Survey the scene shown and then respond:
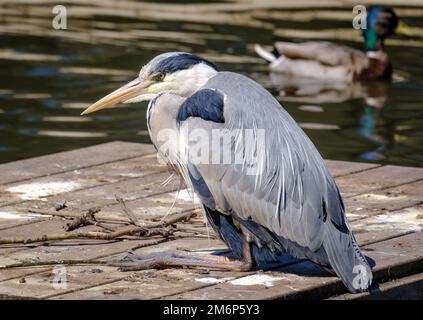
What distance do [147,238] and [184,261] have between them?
713 millimetres

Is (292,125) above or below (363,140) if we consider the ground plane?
above

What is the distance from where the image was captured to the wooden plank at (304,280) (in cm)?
630

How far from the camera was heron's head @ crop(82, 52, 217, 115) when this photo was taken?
22.1 feet

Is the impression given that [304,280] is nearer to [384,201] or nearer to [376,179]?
[384,201]

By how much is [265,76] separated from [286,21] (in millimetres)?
2896

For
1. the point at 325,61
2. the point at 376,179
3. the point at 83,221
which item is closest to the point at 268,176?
the point at 83,221

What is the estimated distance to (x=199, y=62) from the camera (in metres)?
6.74

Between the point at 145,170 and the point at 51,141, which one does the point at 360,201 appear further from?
the point at 51,141

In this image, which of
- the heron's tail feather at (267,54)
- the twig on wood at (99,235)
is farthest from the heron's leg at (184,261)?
the heron's tail feather at (267,54)

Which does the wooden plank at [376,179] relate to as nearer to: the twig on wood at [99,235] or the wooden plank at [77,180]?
the wooden plank at [77,180]

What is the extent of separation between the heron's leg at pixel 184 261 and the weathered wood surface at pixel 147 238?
0.04 meters

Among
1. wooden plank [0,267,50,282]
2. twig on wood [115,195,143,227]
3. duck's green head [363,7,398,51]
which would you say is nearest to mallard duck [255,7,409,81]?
duck's green head [363,7,398,51]

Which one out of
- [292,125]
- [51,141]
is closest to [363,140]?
[51,141]

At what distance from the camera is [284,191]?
645 cm
